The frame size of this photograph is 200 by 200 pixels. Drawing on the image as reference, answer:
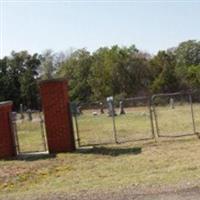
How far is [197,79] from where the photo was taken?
224 feet

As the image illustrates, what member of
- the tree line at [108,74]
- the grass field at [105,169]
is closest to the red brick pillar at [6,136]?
the grass field at [105,169]

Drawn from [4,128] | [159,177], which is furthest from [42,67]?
[159,177]

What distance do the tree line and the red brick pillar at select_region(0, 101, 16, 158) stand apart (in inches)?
1812

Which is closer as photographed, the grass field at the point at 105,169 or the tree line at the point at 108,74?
the grass field at the point at 105,169

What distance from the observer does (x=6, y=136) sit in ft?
62.5

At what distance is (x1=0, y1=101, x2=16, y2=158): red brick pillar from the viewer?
19.0 meters

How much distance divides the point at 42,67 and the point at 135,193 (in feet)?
276

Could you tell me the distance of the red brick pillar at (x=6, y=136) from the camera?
1895 cm

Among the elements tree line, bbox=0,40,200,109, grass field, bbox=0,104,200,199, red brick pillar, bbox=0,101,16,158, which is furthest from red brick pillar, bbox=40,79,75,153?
tree line, bbox=0,40,200,109

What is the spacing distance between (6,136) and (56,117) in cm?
179

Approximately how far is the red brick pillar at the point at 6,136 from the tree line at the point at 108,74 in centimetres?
4603

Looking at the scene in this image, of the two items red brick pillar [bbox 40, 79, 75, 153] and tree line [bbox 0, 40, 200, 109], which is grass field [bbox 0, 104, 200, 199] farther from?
tree line [bbox 0, 40, 200, 109]

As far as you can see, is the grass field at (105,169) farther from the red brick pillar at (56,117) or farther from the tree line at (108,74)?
the tree line at (108,74)

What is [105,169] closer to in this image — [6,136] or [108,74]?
[6,136]
